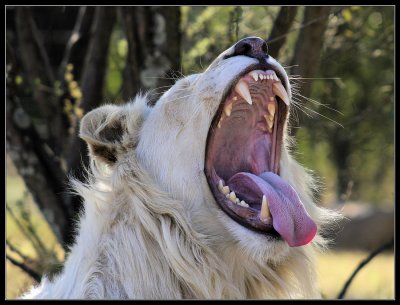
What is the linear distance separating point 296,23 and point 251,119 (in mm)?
1870

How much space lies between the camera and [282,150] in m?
5.07

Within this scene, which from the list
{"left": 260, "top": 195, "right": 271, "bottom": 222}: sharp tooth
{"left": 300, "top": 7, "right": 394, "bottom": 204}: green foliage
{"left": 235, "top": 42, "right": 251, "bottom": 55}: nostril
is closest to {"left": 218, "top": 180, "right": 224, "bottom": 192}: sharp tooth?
{"left": 260, "top": 195, "right": 271, "bottom": 222}: sharp tooth

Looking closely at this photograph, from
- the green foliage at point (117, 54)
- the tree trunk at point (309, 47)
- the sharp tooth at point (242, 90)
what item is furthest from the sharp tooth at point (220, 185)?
the green foliage at point (117, 54)

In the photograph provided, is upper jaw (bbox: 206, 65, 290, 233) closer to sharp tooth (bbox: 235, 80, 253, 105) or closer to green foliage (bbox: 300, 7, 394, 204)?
sharp tooth (bbox: 235, 80, 253, 105)

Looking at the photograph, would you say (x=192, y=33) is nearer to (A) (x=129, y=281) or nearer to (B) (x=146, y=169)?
(B) (x=146, y=169)

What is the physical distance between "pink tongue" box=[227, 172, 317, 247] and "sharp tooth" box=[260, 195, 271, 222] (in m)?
0.03

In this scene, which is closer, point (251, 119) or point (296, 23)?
point (251, 119)

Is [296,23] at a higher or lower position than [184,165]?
higher

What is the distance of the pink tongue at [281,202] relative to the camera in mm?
4457

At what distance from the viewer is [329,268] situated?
1462 cm

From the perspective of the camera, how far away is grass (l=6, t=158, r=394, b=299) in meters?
7.65

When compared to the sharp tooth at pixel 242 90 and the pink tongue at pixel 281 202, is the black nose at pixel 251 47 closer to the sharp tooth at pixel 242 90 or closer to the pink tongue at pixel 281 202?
the sharp tooth at pixel 242 90

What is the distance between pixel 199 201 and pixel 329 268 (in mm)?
10372
